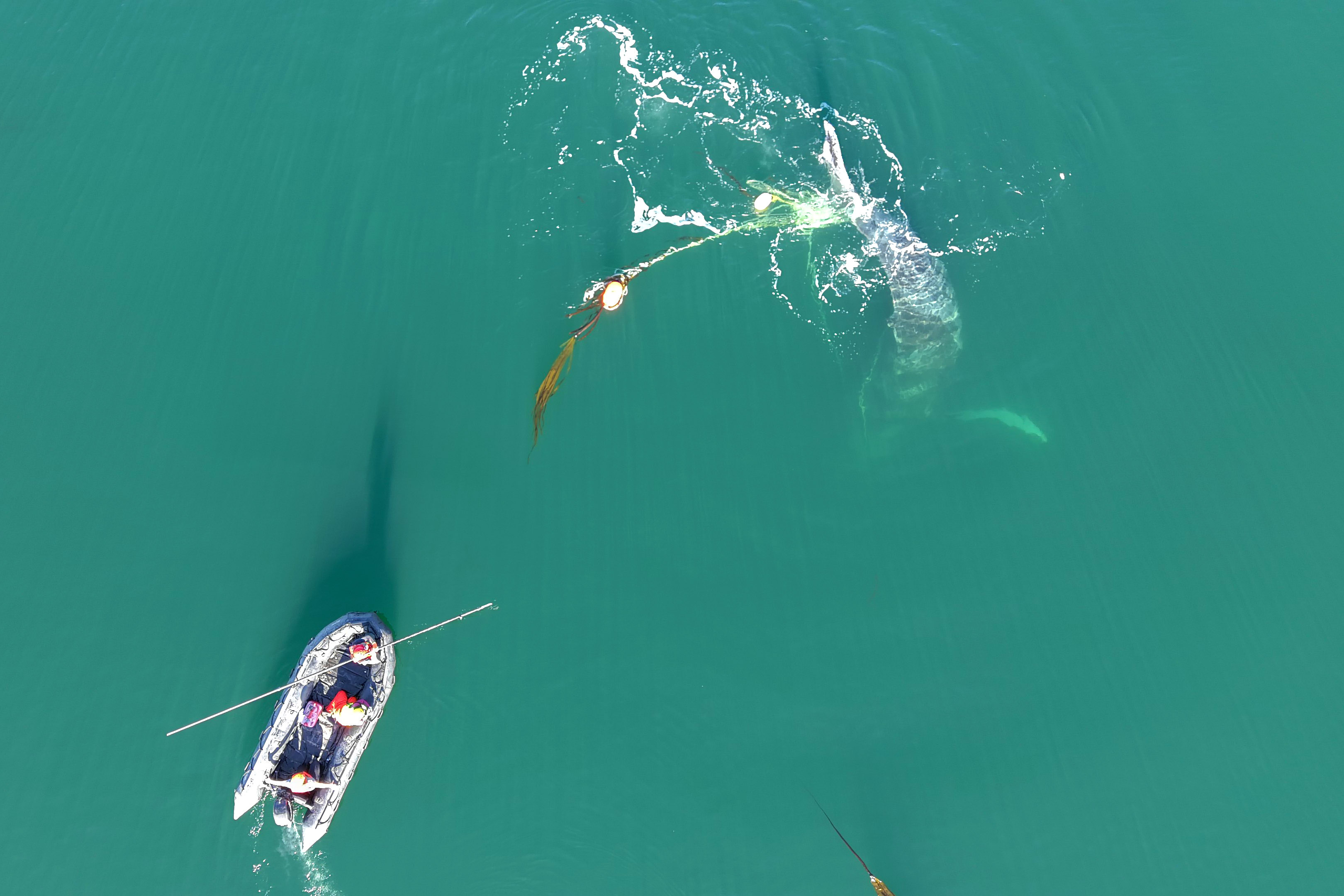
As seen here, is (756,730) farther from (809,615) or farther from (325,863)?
(325,863)

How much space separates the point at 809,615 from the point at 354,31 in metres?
32.7

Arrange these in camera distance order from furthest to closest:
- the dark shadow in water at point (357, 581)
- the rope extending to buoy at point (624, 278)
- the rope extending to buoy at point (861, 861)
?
1. the rope extending to buoy at point (624, 278)
2. the dark shadow in water at point (357, 581)
3. the rope extending to buoy at point (861, 861)

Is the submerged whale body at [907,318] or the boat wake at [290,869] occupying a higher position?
the submerged whale body at [907,318]

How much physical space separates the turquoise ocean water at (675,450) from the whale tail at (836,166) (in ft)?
2.50

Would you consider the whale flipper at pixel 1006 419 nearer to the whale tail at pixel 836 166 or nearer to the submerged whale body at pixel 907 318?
the submerged whale body at pixel 907 318

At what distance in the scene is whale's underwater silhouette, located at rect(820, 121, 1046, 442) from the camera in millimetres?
29359

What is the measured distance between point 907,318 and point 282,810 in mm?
29986

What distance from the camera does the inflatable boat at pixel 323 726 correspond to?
25.5 meters

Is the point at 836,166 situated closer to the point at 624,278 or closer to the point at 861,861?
the point at 624,278

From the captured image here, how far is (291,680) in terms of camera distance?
26.5 meters

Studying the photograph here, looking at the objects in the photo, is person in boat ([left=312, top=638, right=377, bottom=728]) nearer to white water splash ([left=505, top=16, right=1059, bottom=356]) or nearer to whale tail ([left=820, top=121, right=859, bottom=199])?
white water splash ([left=505, top=16, right=1059, bottom=356])

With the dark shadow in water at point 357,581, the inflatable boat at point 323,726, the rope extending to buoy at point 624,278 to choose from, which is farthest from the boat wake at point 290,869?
the rope extending to buoy at point 624,278

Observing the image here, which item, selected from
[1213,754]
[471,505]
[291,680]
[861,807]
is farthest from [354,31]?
[1213,754]

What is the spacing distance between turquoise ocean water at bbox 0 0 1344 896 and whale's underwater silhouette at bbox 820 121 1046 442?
0.52 m
